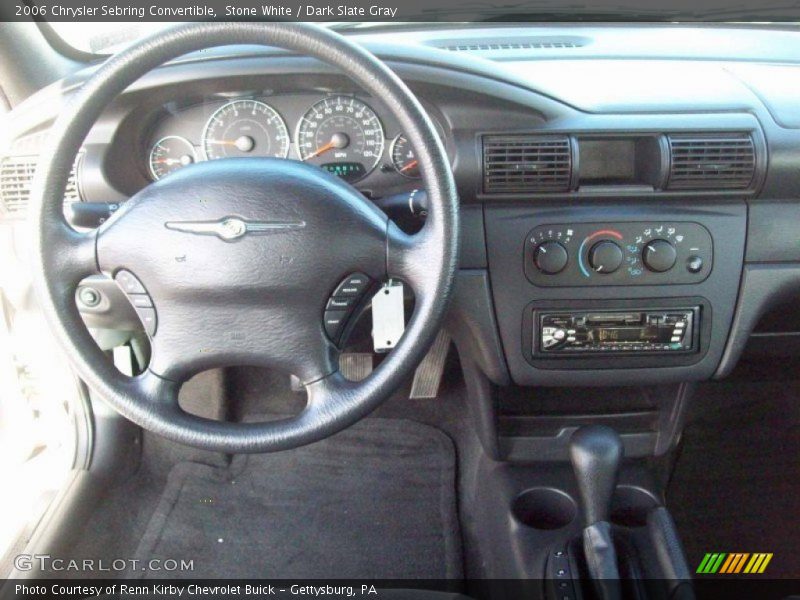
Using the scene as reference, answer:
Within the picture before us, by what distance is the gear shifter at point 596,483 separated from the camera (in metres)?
1.36

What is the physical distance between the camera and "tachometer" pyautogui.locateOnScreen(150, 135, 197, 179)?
142 centimetres

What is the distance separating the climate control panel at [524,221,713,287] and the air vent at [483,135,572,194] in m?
0.10

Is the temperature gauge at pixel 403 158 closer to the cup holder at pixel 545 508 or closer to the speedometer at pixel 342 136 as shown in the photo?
the speedometer at pixel 342 136

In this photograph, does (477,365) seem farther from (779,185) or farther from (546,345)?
(779,185)

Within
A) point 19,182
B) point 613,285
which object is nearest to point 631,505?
point 613,285

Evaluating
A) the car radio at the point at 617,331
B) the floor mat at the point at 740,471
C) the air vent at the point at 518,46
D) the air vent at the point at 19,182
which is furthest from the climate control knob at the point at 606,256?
the air vent at the point at 19,182

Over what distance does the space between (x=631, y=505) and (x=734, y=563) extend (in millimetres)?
452

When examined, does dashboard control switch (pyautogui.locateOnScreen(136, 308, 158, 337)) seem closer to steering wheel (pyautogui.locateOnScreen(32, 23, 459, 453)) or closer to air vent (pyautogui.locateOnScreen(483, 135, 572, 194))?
steering wheel (pyautogui.locateOnScreen(32, 23, 459, 453))

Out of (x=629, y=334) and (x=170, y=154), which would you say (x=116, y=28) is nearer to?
(x=170, y=154)

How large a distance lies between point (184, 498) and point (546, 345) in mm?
1182

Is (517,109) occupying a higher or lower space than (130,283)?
higher

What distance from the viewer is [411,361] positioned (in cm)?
105

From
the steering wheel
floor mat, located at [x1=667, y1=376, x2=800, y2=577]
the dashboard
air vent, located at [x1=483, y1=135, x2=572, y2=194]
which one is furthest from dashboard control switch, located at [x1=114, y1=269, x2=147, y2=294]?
floor mat, located at [x1=667, y1=376, x2=800, y2=577]

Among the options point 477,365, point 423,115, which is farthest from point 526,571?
point 423,115
